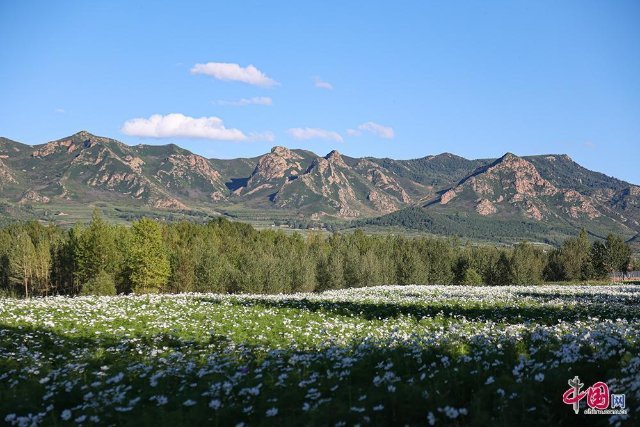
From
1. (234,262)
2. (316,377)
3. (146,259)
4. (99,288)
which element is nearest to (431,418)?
(316,377)

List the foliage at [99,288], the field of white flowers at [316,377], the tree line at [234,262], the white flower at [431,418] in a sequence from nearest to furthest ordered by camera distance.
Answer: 1. the white flower at [431,418]
2. the field of white flowers at [316,377]
3. the foliage at [99,288]
4. the tree line at [234,262]

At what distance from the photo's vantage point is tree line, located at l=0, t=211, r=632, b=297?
227 ft

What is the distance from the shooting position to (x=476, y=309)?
2884 centimetres

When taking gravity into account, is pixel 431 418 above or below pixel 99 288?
above

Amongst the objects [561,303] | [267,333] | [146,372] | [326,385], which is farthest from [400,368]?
[561,303]

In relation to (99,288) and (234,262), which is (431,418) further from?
(234,262)

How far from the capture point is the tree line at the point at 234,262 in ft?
227

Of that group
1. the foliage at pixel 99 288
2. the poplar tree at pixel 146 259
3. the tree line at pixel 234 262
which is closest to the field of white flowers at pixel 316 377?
the foliage at pixel 99 288

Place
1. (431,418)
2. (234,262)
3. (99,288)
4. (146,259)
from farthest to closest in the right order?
1. (234,262)
2. (146,259)
3. (99,288)
4. (431,418)

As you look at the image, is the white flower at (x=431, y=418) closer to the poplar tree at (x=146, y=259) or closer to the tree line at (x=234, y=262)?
the tree line at (x=234, y=262)

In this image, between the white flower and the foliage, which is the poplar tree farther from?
the white flower

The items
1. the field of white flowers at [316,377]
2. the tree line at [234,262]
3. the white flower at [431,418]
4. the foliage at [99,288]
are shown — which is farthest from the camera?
the tree line at [234,262]

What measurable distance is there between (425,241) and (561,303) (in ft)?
357

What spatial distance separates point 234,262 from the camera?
301 ft
